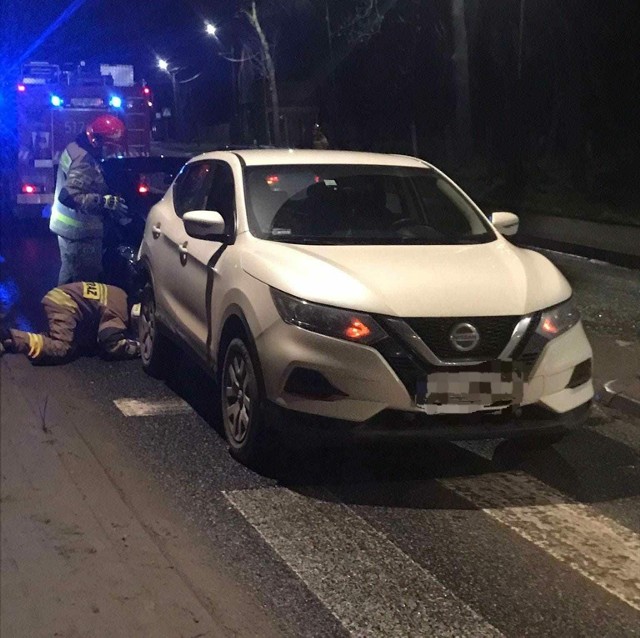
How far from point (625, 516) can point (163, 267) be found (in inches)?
145

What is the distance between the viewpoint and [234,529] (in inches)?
188

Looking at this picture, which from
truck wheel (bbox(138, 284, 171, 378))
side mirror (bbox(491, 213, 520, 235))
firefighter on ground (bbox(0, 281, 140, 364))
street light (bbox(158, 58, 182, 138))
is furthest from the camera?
street light (bbox(158, 58, 182, 138))

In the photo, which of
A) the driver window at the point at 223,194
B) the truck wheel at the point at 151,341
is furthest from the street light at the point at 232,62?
the driver window at the point at 223,194

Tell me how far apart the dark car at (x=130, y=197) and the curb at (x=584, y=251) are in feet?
24.4

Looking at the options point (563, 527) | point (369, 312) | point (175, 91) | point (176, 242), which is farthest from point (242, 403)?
point (175, 91)

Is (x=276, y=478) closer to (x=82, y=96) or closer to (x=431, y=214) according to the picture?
(x=431, y=214)

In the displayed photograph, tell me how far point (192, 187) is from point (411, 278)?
2.66 metres

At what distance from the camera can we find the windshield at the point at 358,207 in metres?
6.19

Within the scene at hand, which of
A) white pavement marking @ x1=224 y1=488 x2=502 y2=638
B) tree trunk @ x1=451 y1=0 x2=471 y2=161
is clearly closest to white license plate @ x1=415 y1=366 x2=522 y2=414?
white pavement marking @ x1=224 y1=488 x2=502 y2=638

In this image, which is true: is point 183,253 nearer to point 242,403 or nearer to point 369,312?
point 242,403

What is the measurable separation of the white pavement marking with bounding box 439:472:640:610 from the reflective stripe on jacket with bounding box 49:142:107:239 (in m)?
5.26

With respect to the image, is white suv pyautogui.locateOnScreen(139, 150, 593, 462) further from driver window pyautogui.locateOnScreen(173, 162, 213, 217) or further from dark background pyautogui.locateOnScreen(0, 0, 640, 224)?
dark background pyautogui.locateOnScreen(0, 0, 640, 224)

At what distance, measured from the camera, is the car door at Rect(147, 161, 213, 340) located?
686 cm

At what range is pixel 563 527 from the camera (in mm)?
4910
